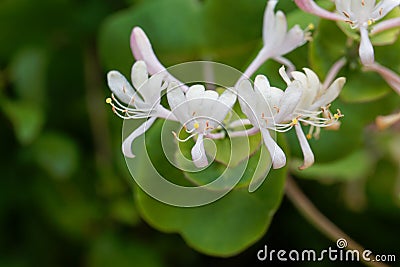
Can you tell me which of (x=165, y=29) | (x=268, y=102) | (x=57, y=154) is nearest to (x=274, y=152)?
(x=268, y=102)

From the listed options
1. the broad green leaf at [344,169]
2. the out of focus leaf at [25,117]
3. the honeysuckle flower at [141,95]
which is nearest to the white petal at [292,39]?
the honeysuckle flower at [141,95]

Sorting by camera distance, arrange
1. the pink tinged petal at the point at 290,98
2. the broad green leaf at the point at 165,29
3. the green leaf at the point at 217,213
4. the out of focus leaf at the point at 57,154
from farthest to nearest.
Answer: the out of focus leaf at the point at 57,154 < the broad green leaf at the point at 165,29 < the green leaf at the point at 217,213 < the pink tinged petal at the point at 290,98

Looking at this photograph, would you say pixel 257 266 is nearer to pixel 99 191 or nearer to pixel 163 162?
pixel 99 191

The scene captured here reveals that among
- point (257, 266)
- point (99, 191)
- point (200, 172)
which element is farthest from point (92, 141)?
point (200, 172)

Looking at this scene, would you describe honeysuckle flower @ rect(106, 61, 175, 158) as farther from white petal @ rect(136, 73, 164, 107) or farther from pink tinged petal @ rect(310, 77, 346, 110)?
pink tinged petal @ rect(310, 77, 346, 110)

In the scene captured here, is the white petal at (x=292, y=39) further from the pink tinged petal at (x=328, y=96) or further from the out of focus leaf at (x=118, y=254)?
the out of focus leaf at (x=118, y=254)

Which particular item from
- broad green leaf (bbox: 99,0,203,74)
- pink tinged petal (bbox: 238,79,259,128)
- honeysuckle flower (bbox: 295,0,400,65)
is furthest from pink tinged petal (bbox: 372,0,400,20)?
broad green leaf (bbox: 99,0,203,74)
